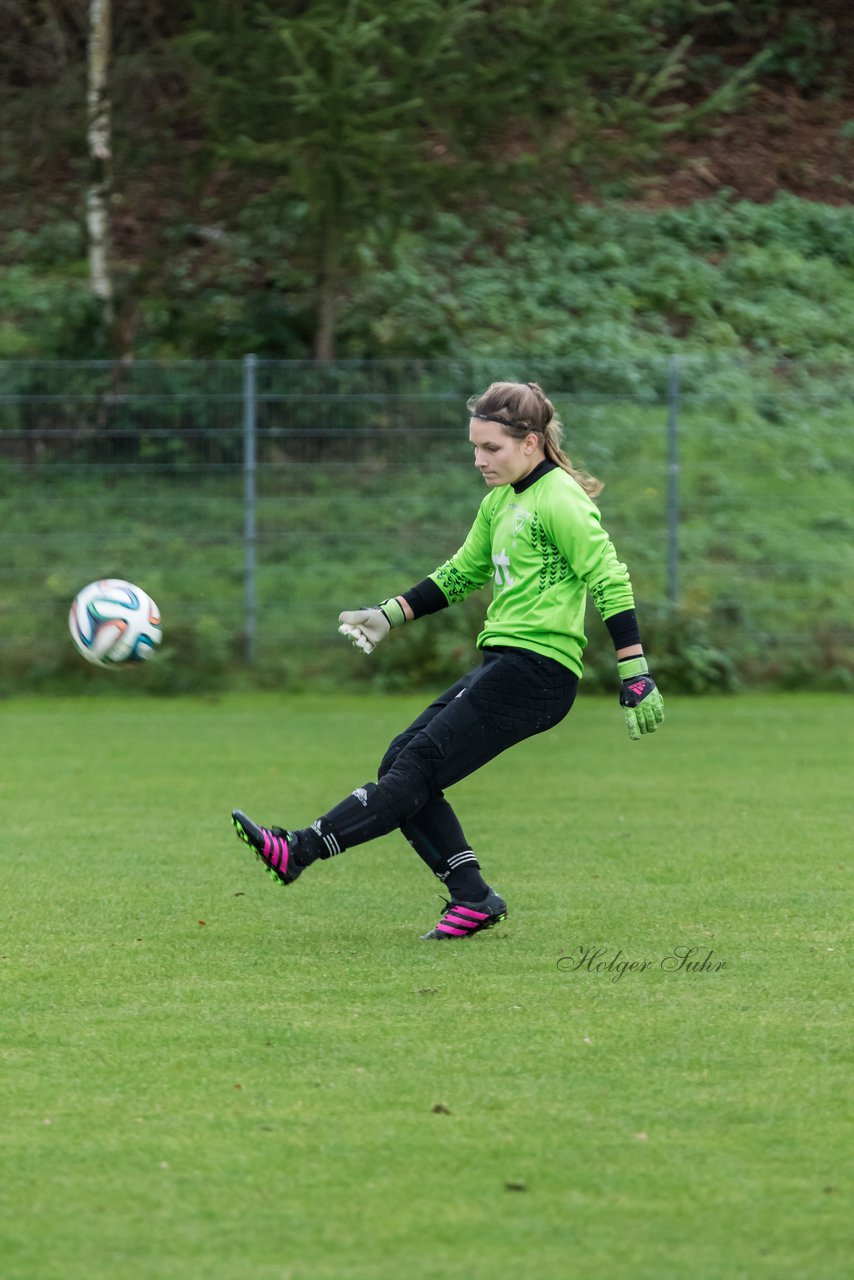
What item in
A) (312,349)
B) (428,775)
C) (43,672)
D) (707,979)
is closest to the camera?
(707,979)

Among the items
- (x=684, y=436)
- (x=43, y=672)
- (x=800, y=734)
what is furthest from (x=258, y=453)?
(x=800, y=734)

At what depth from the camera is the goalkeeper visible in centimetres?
595

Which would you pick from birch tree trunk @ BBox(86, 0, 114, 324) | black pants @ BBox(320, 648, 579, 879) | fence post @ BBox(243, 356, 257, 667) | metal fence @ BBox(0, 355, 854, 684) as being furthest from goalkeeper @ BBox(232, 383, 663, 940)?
birch tree trunk @ BBox(86, 0, 114, 324)

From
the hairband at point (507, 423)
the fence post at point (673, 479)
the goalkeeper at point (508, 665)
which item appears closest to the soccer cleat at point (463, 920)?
the goalkeeper at point (508, 665)

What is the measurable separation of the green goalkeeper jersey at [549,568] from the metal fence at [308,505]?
8692mm

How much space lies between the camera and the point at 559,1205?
3.54 metres

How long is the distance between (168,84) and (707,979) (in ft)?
49.7

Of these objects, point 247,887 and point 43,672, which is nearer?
point 247,887

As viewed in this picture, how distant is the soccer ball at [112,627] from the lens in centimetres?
703

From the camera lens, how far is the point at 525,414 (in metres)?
6.04

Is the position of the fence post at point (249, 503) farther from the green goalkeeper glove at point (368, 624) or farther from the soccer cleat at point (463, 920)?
the soccer cleat at point (463, 920)

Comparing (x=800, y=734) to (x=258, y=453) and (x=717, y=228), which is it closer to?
(x=258, y=453)

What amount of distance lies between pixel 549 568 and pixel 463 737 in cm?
64

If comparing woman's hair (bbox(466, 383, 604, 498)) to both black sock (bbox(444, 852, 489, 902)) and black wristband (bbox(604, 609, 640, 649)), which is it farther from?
black sock (bbox(444, 852, 489, 902))
